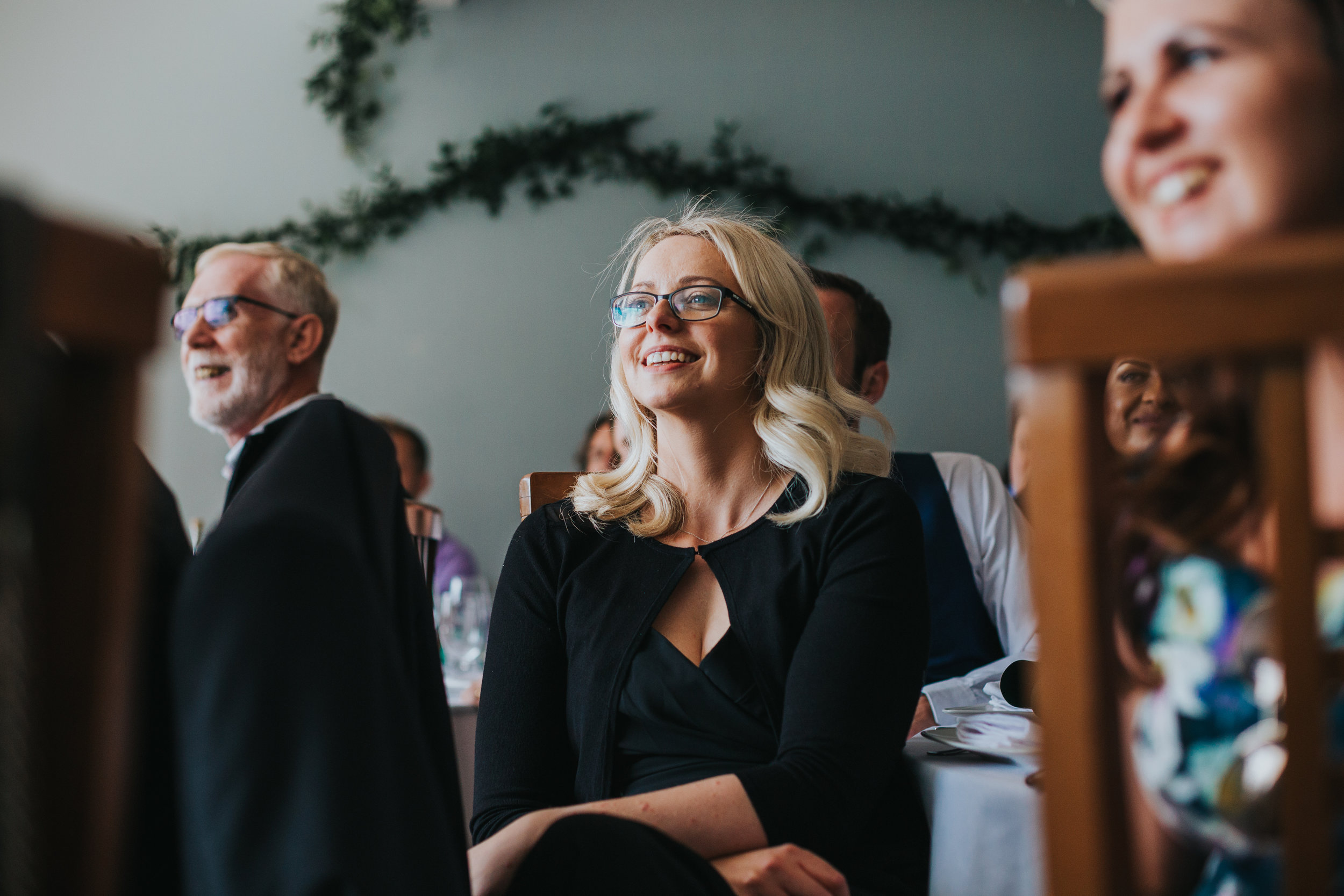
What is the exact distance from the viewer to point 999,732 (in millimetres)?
1416

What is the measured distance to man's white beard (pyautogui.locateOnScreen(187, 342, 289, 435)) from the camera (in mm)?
2301

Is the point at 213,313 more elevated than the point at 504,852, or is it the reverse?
the point at 213,313

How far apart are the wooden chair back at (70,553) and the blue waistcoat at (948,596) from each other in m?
1.94

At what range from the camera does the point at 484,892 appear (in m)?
1.15

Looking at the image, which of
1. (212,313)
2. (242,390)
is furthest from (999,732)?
(212,313)

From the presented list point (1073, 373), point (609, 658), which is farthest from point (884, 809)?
point (1073, 373)

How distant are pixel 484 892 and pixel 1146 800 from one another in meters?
0.73

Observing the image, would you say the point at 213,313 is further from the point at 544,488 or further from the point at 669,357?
the point at 669,357

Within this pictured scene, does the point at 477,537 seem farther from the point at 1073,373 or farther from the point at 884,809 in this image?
the point at 1073,373

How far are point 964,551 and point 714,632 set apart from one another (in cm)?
109

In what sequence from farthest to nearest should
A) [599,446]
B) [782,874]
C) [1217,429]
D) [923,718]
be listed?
[599,446] → [923,718] → [782,874] → [1217,429]

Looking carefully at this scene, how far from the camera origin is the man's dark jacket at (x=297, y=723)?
0.79 m

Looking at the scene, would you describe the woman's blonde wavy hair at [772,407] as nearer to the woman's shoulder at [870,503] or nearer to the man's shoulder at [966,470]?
the woman's shoulder at [870,503]

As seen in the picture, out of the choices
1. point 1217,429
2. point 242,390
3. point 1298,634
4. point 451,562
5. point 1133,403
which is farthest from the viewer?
point 451,562
